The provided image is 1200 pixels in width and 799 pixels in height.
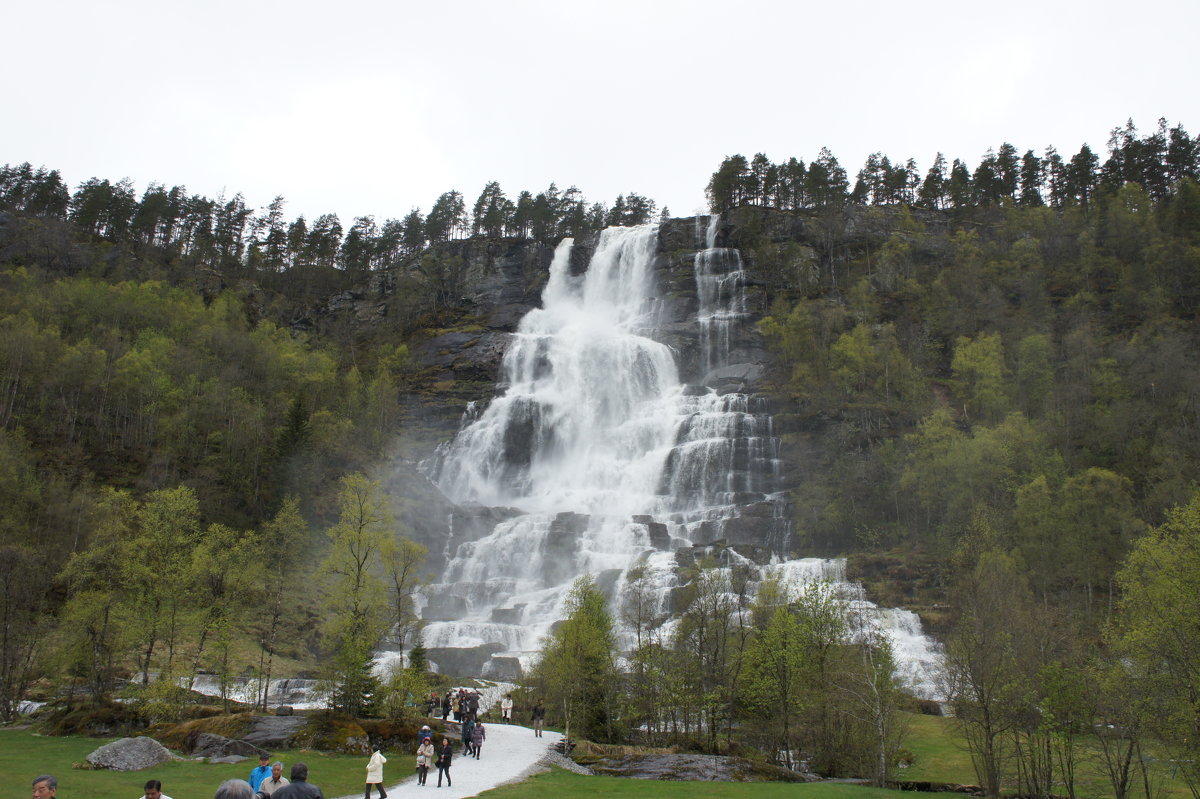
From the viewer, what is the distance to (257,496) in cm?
6081

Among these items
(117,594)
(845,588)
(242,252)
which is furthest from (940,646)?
(242,252)

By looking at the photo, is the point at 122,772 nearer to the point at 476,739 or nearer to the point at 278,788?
the point at 476,739

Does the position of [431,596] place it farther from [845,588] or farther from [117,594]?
[845,588]

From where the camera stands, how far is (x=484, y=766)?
23578 millimetres

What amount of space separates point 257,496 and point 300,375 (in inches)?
658

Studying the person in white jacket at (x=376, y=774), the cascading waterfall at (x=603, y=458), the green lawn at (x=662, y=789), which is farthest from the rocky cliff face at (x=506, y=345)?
the person in white jacket at (x=376, y=774)

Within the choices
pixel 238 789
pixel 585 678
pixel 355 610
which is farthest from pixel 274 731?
pixel 238 789

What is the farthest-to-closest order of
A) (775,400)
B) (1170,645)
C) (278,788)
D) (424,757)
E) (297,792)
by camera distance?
1. (775,400)
2. (1170,645)
3. (424,757)
4. (278,788)
5. (297,792)

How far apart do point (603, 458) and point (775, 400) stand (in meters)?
17.6

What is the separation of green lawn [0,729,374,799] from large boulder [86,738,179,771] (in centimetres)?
36

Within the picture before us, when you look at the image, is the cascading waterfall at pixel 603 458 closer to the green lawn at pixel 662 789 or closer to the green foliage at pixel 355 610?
the green foliage at pixel 355 610

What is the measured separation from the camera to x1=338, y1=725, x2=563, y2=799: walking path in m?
20.0

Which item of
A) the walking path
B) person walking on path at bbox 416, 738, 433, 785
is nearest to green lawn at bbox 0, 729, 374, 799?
the walking path

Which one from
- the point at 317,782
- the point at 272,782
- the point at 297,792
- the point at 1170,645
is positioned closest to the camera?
the point at 297,792
